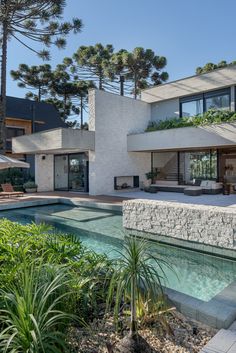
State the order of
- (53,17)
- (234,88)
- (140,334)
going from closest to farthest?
(140,334) → (234,88) → (53,17)

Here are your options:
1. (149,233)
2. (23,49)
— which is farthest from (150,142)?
(23,49)

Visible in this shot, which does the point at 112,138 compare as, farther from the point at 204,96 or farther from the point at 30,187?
the point at 30,187

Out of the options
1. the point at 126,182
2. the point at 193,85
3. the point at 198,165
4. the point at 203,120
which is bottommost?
the point at 126,182

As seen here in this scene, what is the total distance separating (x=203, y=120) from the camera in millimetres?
16578

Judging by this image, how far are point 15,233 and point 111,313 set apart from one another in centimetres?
240

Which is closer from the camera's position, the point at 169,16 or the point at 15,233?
the point at 15,233

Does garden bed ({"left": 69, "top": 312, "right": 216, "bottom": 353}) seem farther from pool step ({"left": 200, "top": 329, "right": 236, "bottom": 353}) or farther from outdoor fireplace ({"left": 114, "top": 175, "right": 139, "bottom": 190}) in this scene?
outdoor fireplace ({"left": 114, "top": 175, "right": 139, "bottom": 190})

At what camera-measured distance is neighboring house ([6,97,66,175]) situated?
90.1 feet

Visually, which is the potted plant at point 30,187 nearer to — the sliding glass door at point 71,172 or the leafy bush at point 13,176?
the leafy bush at point 13,176

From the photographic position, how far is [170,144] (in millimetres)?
17719

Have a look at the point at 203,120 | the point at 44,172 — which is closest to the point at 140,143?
the point at 203,120

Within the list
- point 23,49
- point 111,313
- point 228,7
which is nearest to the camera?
point 111,313

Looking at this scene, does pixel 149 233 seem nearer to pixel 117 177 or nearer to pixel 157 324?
pixel 157 324

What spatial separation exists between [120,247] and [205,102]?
13.5 meters
